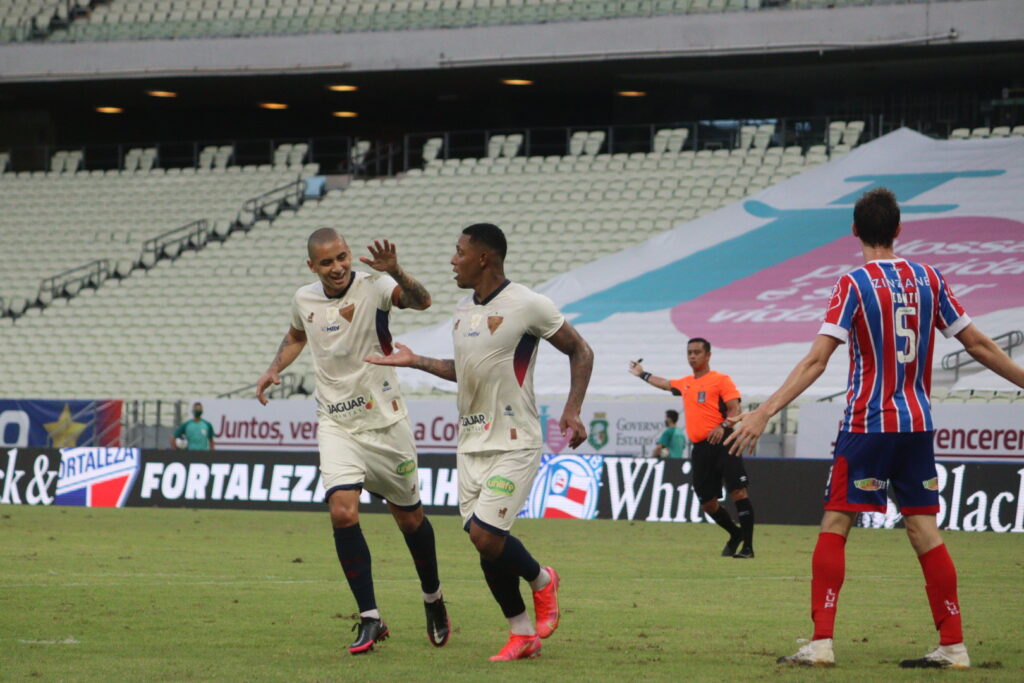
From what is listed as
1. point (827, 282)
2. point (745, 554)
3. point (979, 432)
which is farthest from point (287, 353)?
point (827, 282)

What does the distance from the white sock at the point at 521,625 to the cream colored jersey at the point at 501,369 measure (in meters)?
0.87

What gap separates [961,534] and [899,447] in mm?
11130

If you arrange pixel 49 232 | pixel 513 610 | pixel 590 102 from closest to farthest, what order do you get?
pixel 513 610
pixel 49 232
pixel 590 102

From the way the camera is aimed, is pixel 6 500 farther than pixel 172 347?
No

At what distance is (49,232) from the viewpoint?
39.5 m

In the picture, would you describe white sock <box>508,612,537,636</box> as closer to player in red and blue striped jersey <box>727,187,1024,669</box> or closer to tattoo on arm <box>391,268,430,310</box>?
player in red and blue striped jersey <box>727,187,1024,669</box>

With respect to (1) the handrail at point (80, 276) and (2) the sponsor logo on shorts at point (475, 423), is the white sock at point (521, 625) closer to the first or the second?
(2) the sponsor logo on shorts at point (475, 423)

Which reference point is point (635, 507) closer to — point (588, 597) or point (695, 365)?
point (695, 365)

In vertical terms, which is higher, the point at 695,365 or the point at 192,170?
the point at 192,170

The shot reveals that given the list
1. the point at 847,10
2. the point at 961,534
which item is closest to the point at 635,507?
the point at 961,534

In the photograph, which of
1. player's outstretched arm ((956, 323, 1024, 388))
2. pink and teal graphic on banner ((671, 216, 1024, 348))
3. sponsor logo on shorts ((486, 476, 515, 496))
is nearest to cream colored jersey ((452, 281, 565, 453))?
sponsor logo on shorts ((486, 476, 515, 496))

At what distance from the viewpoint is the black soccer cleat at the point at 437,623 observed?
8469mm

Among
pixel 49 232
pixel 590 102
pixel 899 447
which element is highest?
pixel 590 102

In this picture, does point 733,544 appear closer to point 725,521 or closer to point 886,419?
point 725,521
